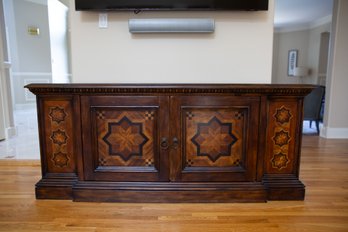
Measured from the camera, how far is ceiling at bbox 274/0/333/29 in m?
5.27

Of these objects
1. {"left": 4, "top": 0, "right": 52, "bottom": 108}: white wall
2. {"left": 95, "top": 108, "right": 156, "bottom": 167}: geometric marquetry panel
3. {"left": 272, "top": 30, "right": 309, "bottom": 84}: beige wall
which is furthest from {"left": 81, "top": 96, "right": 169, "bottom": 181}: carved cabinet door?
{"left": 272, "top": 30, "right": 309, "bottom": 84}: beige wall

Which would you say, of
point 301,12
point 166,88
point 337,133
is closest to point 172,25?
point 166,88

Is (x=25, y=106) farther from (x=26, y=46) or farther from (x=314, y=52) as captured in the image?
(x=314, y=52)

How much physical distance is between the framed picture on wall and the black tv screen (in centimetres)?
664

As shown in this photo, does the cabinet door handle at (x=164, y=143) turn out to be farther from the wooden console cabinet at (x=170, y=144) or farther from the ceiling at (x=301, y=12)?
the ceiling at (x=301, y=12)

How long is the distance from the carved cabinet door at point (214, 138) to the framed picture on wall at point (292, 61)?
22.6ft

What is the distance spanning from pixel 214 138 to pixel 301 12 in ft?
18.3

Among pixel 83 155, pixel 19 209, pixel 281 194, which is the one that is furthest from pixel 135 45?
pixel 281 194

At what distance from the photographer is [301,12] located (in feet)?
20.1

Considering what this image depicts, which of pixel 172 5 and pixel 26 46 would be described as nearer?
pixel 172 5

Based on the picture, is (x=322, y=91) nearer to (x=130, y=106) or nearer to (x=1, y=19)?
(x=130, y=106)

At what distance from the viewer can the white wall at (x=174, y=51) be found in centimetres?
209

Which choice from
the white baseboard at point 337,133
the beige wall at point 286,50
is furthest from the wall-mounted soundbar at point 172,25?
the beige wall at point 286,50

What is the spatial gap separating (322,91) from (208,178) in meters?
3.33
